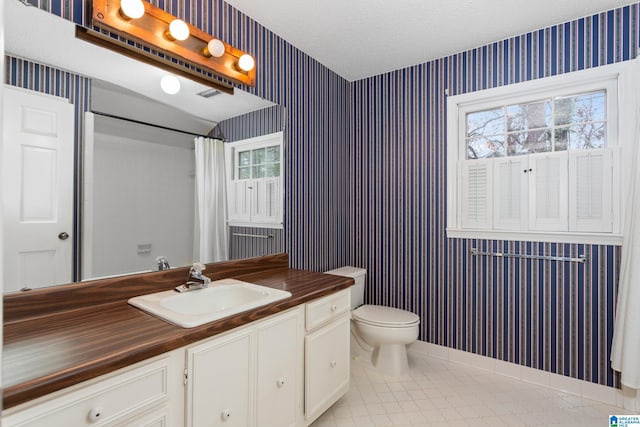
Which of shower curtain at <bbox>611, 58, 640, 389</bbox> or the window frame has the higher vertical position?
the window frame

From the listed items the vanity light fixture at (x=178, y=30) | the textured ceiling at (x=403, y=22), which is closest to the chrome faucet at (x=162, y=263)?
the vanity light fixture at (x=178, y=30)

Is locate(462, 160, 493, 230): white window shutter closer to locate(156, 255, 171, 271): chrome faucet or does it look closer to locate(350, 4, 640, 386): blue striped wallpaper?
locate(350, 4, 640, 386): blue striped wallpaper

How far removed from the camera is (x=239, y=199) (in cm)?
206

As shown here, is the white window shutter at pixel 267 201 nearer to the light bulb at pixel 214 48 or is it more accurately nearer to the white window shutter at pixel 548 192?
the light bulb at pixel 214 48

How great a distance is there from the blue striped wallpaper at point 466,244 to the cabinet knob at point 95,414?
2282 millimetres

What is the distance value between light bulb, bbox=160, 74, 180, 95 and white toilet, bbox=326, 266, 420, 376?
1882 millimetres

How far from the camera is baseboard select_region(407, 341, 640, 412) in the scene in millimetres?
2010

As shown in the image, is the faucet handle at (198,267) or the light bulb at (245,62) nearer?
the faucet handle at (198,267)

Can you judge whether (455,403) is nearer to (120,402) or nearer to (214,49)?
(120,402)

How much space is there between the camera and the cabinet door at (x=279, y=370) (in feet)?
4.77

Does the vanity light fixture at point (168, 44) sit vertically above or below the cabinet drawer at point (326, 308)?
above

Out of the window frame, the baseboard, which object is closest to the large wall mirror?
the window frame

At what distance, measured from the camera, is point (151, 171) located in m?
1.64

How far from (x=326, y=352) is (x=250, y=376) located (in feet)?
1.81
